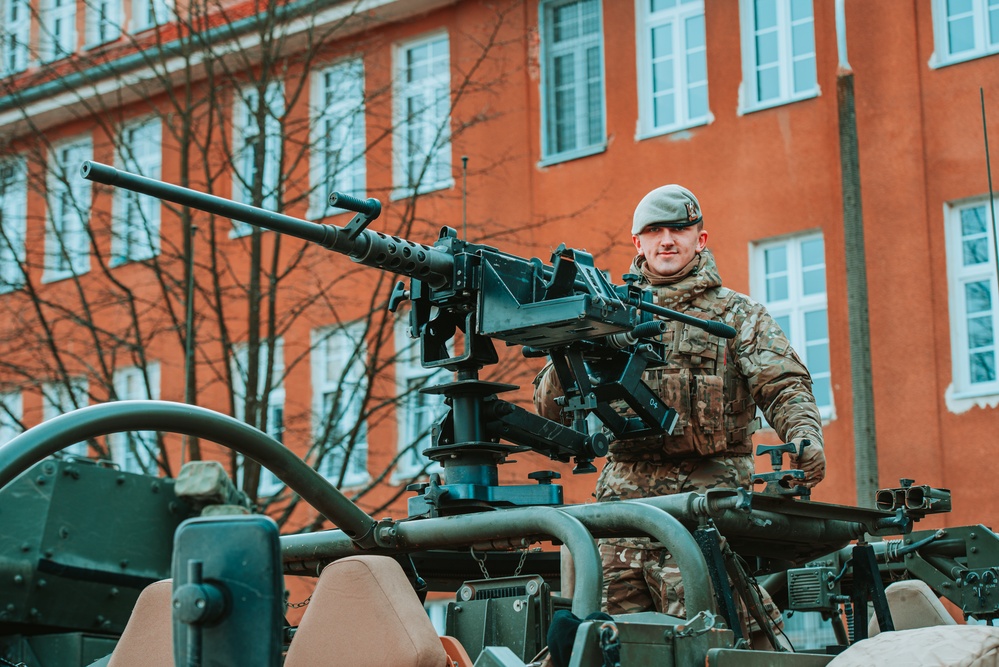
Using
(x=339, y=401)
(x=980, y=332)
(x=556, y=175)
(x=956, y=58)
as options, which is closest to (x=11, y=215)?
(x=339, y=401)

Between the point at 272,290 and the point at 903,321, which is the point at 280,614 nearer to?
the point at 272,290

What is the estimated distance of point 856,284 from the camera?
18.0 metres

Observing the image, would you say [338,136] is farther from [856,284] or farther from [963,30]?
[963,30]

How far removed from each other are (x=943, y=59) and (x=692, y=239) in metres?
13.1

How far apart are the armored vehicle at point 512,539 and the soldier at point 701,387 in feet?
0.98

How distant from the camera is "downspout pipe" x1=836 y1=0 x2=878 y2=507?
17375 millimetres

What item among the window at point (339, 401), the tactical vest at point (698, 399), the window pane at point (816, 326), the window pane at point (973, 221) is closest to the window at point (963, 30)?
the window pane at point (973, 221)

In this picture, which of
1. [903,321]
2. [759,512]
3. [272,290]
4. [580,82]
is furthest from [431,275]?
[580,82]

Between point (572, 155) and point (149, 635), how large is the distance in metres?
17.0

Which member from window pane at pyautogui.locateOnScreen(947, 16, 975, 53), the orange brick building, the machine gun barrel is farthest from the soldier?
window pane at pyautogui.locateOnScreen(947, 16, 975, 53)

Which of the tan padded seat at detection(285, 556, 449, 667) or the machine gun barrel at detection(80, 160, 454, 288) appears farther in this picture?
the machine gun barrel at detection(80, 160, 454, 288)

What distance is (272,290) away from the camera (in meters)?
14.7

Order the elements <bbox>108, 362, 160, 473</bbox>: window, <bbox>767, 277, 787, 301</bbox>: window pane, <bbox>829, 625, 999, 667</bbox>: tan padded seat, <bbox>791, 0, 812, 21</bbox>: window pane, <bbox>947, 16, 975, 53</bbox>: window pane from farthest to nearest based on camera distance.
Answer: <bbox>108, 362, 160, 473</bbox>: window < <bbox>791, 0, 812, 21</bbox>: window pane < <bbox>767, 277, 787, 301</bbox>: window pane < <bbox>947, 16, 975, 53</bbox>: window pane < <bbox>829, 625, 999, 667</bbox>: tan padded seat

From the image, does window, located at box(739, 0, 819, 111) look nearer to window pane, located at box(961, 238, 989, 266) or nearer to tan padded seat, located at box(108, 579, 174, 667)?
window pane, located at box(961, 238, 989, 266)
